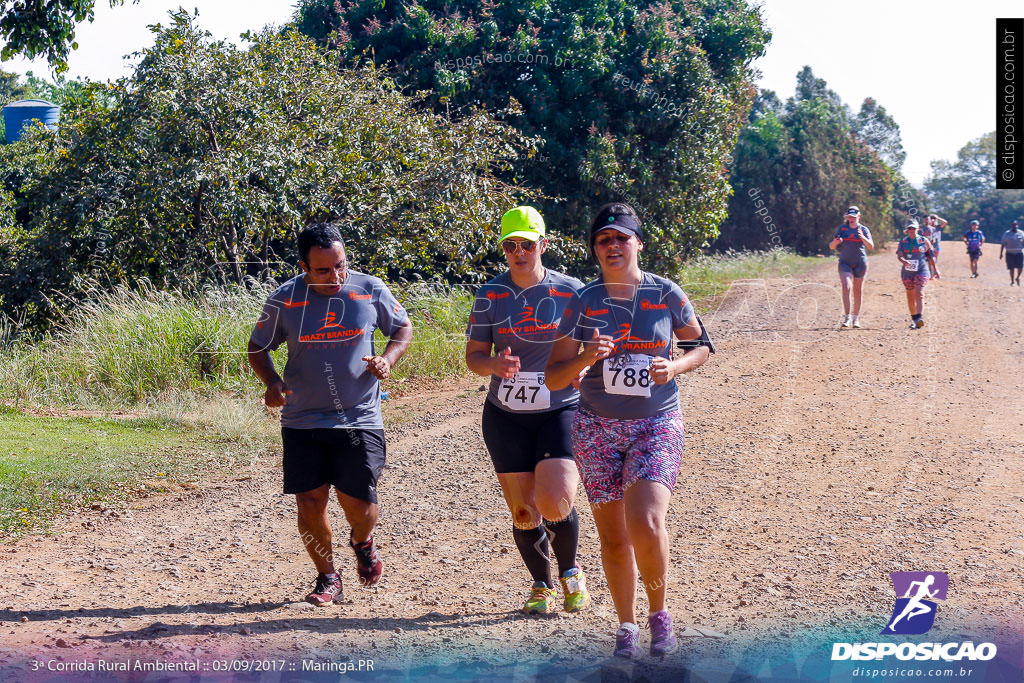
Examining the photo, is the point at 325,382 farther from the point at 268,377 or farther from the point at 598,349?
the point at 598,349

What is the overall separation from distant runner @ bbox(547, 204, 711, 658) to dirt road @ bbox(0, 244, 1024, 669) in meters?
0.41

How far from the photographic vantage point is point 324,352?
518 centimetres

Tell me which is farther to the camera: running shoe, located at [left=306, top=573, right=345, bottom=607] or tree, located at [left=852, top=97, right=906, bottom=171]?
tree, located at [left=852, top=97, right=906, bottom=171]

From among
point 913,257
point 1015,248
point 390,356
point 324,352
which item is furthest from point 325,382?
point 1015,248

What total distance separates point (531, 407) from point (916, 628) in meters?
2.12

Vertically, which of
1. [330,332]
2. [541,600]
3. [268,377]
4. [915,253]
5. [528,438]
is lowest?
[541,600]

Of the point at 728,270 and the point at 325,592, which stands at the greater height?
the point at 728,270

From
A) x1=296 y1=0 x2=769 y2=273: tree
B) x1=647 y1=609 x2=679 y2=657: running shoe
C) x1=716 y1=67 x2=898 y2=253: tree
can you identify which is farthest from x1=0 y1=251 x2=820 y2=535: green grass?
x1=716 y1=67 x2=898 y2=253: tree

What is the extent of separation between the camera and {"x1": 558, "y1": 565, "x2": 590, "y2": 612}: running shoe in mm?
5195

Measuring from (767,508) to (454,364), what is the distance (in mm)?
7106

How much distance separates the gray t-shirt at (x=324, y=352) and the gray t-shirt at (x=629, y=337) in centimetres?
120

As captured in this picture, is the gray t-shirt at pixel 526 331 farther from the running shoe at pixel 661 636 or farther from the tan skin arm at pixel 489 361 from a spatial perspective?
the running shoe at pixel 661 636

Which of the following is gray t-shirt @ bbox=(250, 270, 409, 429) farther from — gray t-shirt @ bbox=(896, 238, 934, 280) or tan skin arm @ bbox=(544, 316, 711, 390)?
gray t-shirt @ bbox=(896, 238, 934, 280)

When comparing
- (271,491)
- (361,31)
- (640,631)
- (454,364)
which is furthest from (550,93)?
(640,631)
